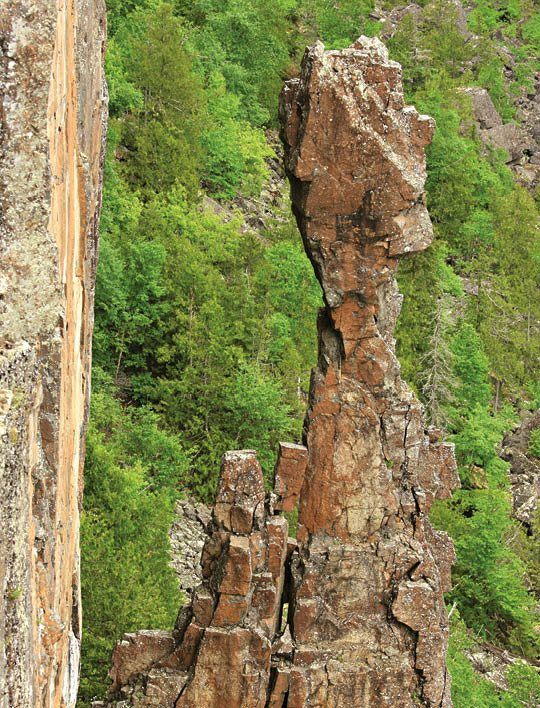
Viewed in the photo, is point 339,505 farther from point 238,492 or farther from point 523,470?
point 523,470

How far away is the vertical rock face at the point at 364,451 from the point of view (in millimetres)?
18609

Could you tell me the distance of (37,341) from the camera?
10.6 m

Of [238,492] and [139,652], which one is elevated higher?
[238,492]

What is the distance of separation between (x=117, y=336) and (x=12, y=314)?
2785 cm

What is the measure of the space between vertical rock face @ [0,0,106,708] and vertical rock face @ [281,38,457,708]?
5.67 metres

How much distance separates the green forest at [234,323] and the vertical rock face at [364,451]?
5563 millimetres

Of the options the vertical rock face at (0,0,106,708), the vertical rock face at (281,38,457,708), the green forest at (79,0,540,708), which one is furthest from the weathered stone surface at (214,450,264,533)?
the green forest at (79,0,540,708)

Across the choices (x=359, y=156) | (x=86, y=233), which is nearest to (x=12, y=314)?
(x=86, y=233)

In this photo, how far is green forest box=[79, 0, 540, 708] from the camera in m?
28.8

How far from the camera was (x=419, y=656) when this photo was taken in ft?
64.6

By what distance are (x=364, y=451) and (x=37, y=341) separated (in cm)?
1019

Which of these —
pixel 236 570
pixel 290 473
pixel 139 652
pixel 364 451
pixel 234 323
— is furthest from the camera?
pixel 234 323

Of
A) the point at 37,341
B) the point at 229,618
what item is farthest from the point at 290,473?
the point at 37,341

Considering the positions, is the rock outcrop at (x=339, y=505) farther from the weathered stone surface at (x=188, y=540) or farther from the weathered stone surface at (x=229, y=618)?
the weathered stone surface at (x=188, y=540)
